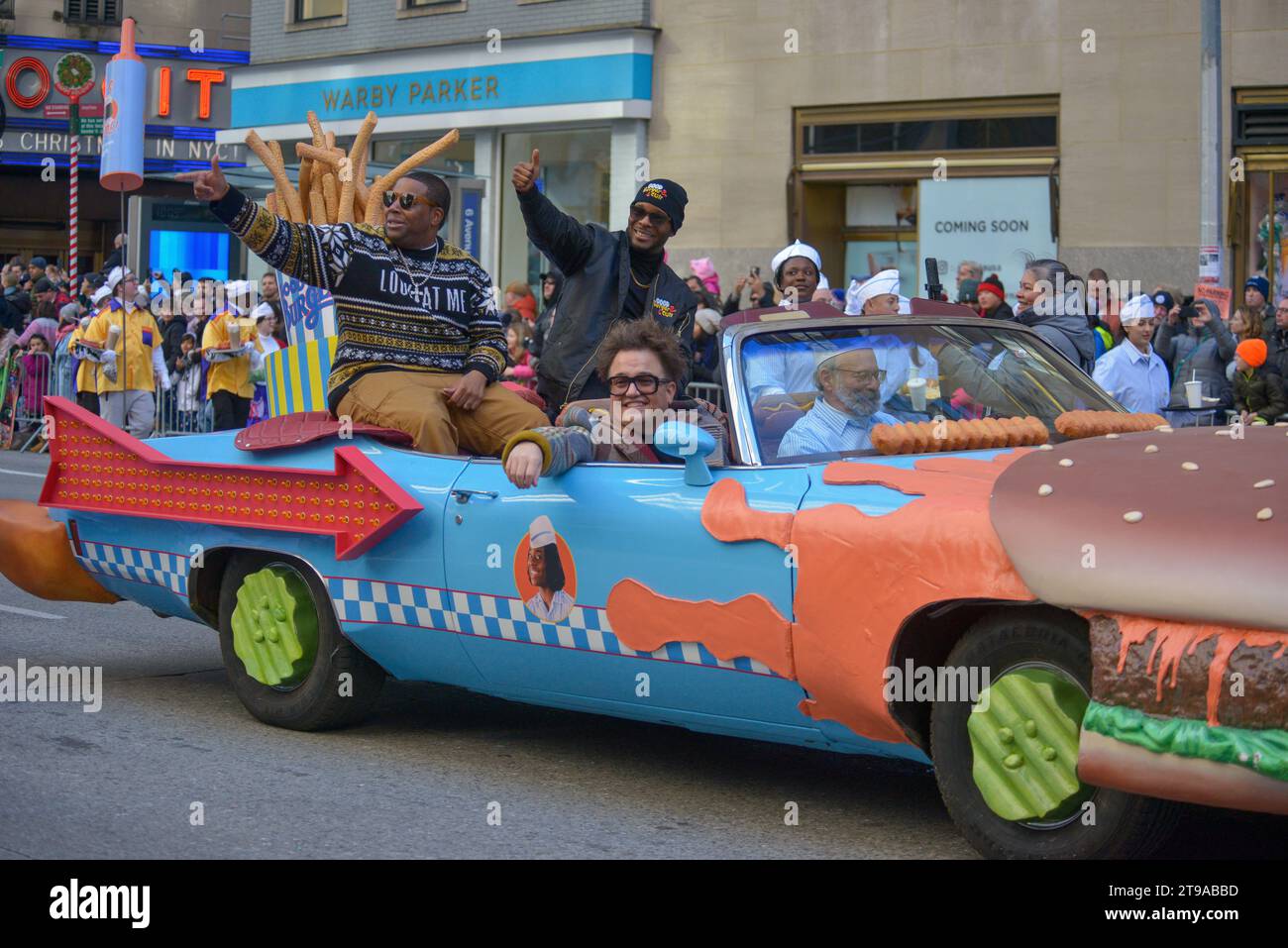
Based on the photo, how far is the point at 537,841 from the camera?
16.5 feet

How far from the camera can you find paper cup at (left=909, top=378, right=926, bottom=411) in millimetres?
5492

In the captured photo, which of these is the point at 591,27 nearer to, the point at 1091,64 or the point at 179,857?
the point at 1091,64

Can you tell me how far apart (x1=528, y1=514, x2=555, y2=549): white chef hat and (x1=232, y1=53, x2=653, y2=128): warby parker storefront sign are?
55.2 ft

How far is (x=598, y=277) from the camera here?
24.1 ft

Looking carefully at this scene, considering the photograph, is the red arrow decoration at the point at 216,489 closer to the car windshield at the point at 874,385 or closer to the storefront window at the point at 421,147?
the car windshield at the point at 874,385

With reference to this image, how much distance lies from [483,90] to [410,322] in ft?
56.8

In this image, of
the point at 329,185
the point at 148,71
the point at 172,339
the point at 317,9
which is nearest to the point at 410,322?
the point at 329,185

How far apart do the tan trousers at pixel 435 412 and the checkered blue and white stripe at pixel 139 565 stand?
0.86m

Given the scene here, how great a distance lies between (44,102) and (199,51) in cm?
329

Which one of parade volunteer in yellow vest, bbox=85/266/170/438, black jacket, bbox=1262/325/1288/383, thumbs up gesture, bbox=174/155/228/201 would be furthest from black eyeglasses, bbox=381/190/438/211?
parade volunteer in yellow vest, bbox=85/266/170/438

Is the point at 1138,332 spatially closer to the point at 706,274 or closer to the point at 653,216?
the point at 653,216

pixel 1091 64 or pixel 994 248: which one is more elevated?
pixel 1091 64
